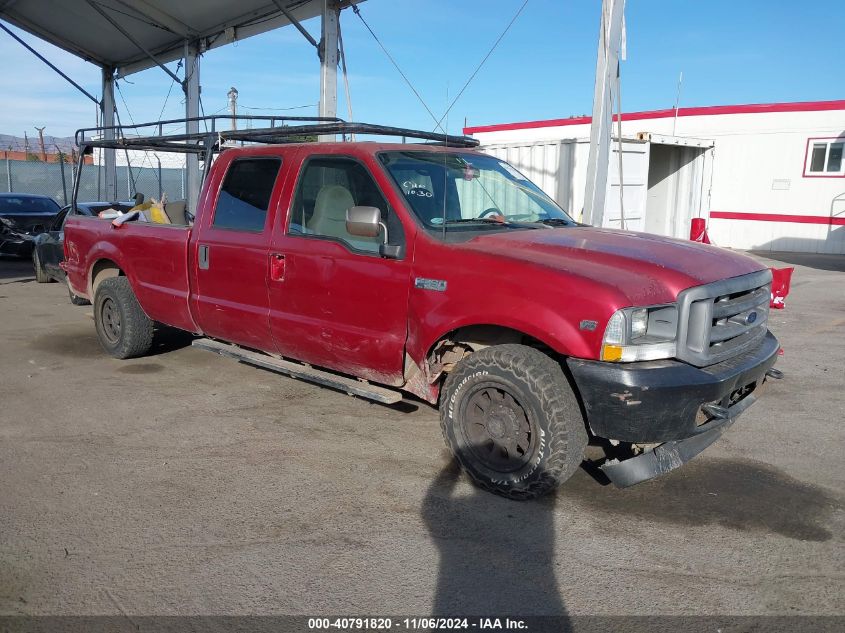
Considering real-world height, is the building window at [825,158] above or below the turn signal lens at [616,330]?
above

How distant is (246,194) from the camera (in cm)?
535

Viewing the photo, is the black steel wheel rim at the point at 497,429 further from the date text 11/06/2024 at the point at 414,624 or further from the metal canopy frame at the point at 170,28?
the metal canopy frame at the point at 170,28

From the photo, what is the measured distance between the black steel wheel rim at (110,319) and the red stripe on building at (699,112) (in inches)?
640

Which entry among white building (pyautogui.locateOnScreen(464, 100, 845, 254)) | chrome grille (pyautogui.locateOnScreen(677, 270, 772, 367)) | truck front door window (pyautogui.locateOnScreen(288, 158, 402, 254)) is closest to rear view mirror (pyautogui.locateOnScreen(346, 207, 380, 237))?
truck front door window (pyautogui.locateOnScreen(288, 158, 402, 254))

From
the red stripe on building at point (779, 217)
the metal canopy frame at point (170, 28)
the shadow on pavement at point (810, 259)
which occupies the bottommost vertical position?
the shadow on pavement at point (810, 259)

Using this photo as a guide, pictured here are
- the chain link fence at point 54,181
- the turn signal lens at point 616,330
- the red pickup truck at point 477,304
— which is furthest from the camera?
the chain link fence at point 54,181

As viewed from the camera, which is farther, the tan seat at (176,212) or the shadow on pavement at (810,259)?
the shadow on pavement at (810,259)

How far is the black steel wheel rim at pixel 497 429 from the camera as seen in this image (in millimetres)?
3832

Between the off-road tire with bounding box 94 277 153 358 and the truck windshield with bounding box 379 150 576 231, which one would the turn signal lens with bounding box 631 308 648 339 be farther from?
the off-road tire with bounding box 94 277 153 358

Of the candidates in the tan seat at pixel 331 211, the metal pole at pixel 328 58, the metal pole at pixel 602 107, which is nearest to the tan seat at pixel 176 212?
the tan seat at pixel 331 211

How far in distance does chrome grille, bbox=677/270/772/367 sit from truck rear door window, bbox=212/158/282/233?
119 inches

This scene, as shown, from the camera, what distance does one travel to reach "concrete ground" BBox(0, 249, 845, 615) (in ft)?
9.99

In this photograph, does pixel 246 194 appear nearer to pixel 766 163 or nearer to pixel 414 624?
pixel 414 624

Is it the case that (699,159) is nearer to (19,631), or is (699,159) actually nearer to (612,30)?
(612,30)
